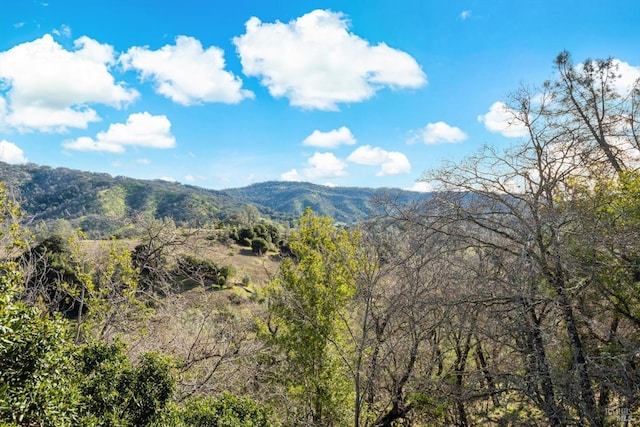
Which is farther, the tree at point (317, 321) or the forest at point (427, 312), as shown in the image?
the tree at point (317, 321)

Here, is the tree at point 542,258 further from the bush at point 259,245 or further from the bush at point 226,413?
the bush at point 259,245

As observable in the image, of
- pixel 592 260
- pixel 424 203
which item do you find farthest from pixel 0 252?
pixel 592 260

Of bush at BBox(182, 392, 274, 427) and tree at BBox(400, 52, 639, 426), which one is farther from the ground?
tree at BBox(400, 52, 639, 426)

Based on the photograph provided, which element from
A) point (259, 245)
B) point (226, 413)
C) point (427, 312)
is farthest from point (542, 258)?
point (259, 245)

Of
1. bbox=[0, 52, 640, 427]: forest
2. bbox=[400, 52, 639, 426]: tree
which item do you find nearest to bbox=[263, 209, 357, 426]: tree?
bbox=[0, 52, 640, 427]: forest

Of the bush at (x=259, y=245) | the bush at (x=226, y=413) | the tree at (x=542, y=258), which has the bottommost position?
the bush at (x=259, y=245)

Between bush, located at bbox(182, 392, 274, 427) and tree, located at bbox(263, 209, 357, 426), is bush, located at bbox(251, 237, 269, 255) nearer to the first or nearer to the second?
tree, located at bbox(263, 209, 357, 426)

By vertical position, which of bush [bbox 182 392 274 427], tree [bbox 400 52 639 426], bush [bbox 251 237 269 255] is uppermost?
tree [bbox 400 52 639 426]

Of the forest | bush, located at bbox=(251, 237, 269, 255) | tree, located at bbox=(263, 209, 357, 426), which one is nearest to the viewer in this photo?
the forest

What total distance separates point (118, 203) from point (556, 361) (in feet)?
642

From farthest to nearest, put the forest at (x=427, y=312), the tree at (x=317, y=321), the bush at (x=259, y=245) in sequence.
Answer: the bush at (x=259, y=245) → the tree at (x=317, y=321) → the forest at (x=427, y=312)

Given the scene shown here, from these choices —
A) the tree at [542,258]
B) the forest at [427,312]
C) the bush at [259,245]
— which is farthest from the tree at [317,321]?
the bush at [259,245]

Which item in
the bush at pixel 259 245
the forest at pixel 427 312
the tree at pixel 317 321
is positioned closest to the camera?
the forest at pixel 427 312

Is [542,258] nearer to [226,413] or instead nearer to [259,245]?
[226,413]
